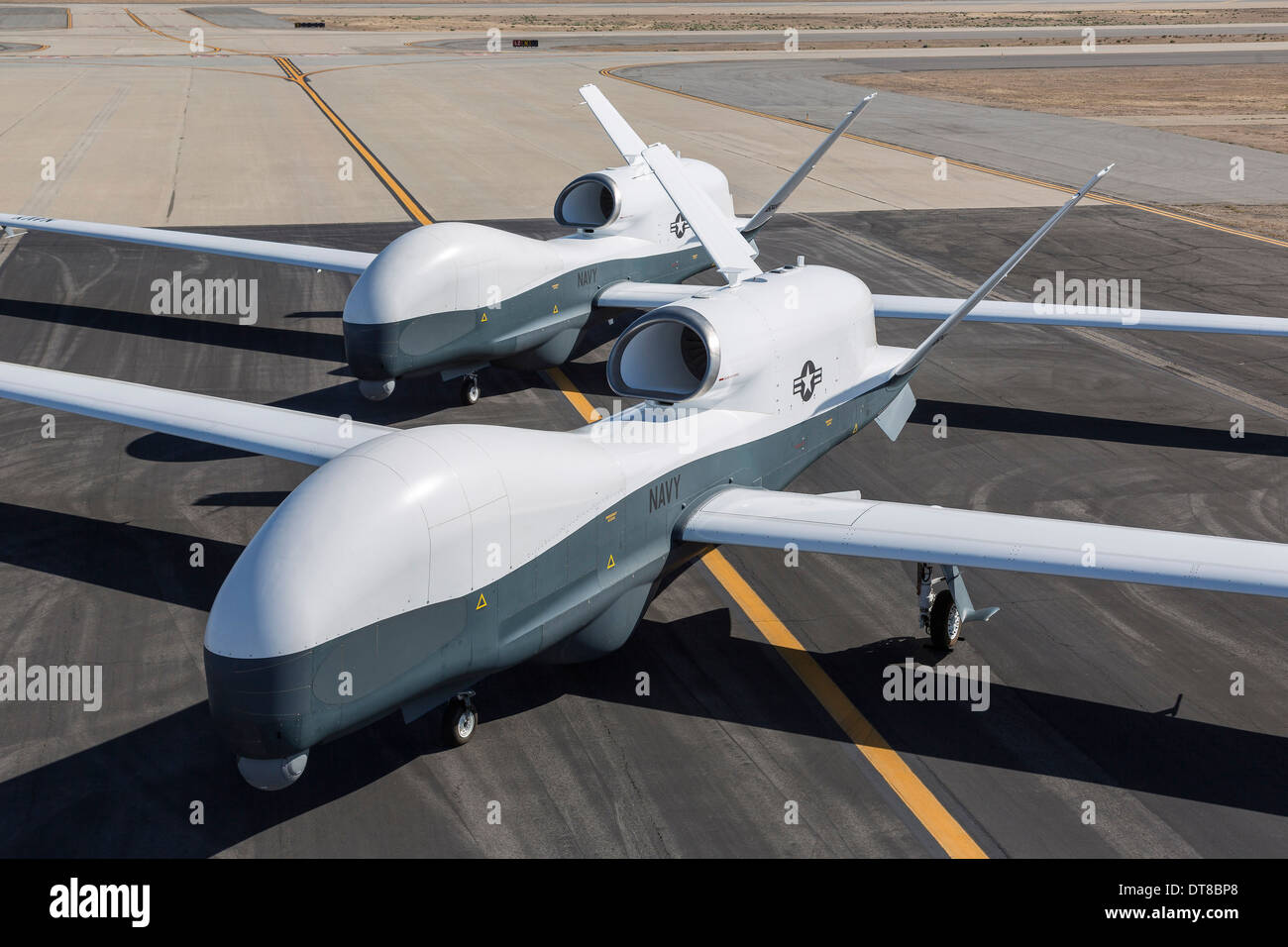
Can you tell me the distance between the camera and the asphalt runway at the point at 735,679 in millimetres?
9656

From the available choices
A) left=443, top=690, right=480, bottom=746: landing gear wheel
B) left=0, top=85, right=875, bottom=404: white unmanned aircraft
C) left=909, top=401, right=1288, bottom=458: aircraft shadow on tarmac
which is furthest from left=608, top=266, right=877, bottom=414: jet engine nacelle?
left=909, top=401, right=1288, bottom=458: aircraft shadow on tarmac

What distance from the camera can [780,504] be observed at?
1216 centimetres

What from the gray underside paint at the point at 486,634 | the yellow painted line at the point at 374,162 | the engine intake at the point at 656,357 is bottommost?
the gray underside paint at the point at 486,634

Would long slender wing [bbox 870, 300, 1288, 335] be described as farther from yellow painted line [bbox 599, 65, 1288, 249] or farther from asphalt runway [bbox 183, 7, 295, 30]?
asphalt runway [bbox 183, 7, 295, 30]

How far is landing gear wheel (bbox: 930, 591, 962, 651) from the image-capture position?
12.2 meters

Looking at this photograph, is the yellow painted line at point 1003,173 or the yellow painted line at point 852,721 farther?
the yellow painted line at point 1003,173

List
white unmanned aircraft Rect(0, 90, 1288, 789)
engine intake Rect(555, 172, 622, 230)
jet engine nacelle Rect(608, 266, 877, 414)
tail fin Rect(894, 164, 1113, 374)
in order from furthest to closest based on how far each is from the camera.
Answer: engine intake Rect(555, 172, 622, 230) < tail fin Rect(894, 164, 1113, 374) < jet engine nacelle Rect(608, 266, 877, 414) < white unmanned aircraft Rect(0, 90, 1288, 789)

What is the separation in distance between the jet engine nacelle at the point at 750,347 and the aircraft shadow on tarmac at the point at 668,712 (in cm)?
280

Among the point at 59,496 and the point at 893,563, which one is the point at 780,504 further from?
the point at 59,496

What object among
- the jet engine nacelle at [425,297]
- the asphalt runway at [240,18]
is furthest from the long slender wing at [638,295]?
the asphalt runway at [240,18]

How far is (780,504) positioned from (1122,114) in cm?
4895

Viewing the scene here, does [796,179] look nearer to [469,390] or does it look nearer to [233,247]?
[469,390]

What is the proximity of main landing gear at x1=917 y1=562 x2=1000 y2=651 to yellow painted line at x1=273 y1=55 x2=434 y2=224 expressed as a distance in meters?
23.2

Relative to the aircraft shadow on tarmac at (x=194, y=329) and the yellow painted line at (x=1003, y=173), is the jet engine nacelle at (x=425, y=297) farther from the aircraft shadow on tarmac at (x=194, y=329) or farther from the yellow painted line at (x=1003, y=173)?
the yellow painted line at (x=1003, y=173)
